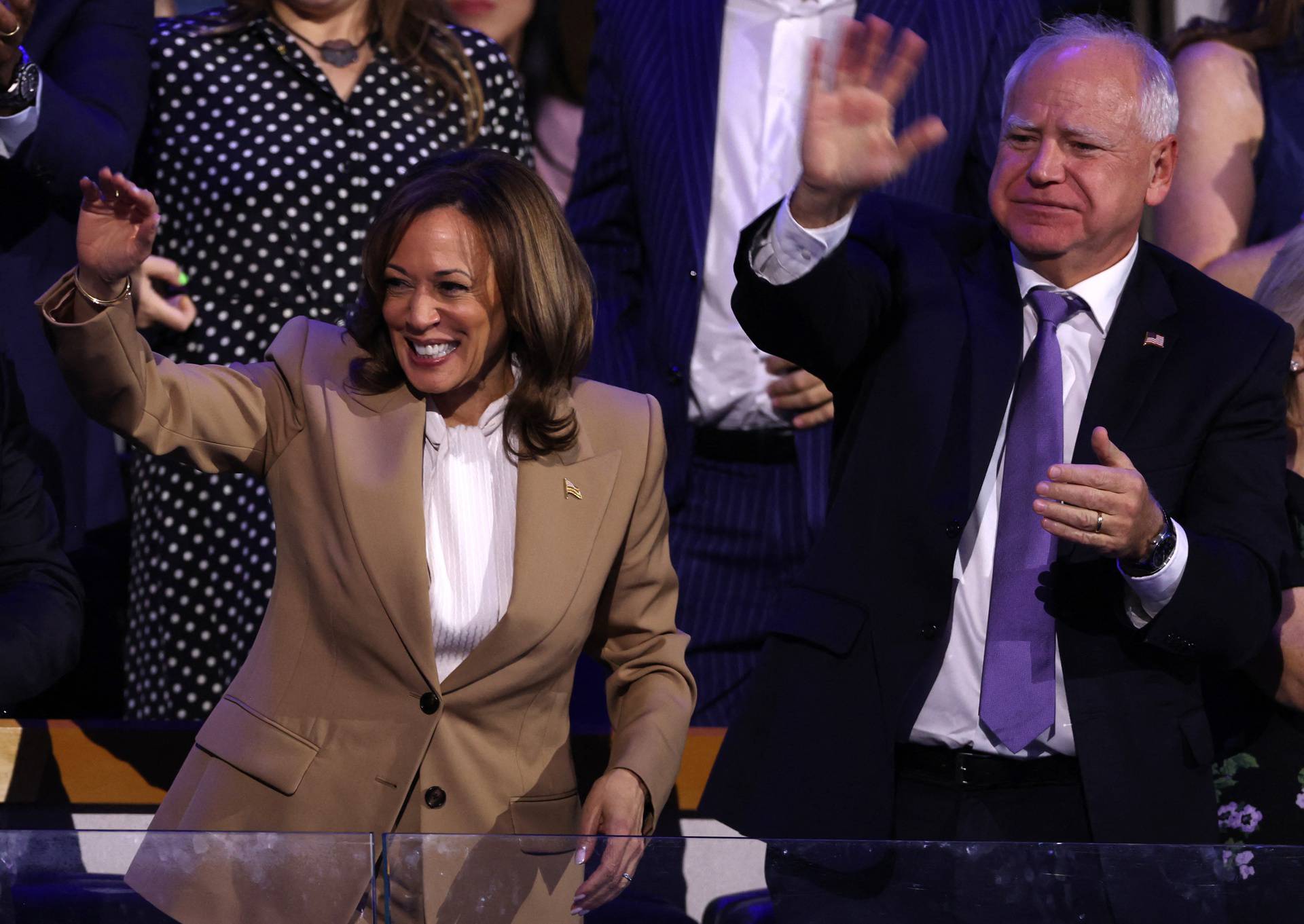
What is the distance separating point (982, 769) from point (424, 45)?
172 cm

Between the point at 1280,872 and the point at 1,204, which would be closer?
the point at 1280,872

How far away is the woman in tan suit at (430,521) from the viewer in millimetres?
2137

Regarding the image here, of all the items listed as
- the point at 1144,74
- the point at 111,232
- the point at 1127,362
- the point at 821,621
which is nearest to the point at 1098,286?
the point at 1127,362

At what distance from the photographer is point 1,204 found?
116 inches

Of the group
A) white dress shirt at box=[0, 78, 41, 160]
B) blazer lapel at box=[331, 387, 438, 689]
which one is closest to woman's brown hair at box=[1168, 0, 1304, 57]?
blazer lapel at box=[331, 387, 438, 689]

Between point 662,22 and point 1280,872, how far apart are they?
1970 mm

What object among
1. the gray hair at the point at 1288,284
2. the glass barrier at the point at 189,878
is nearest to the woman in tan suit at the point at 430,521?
the glass barrier at the point at 189,878

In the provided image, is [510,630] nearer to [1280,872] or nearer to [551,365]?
[551,365]

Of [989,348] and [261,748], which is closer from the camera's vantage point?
[261,748]

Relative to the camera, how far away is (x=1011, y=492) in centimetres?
225

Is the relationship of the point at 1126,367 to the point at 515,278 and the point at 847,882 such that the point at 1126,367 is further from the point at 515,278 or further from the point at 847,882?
the point at 847,882

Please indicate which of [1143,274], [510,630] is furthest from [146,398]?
[1143,274]

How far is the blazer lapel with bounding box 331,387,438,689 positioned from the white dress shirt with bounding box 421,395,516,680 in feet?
0.09

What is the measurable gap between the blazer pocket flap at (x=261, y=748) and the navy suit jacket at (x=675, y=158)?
109 centimetres
